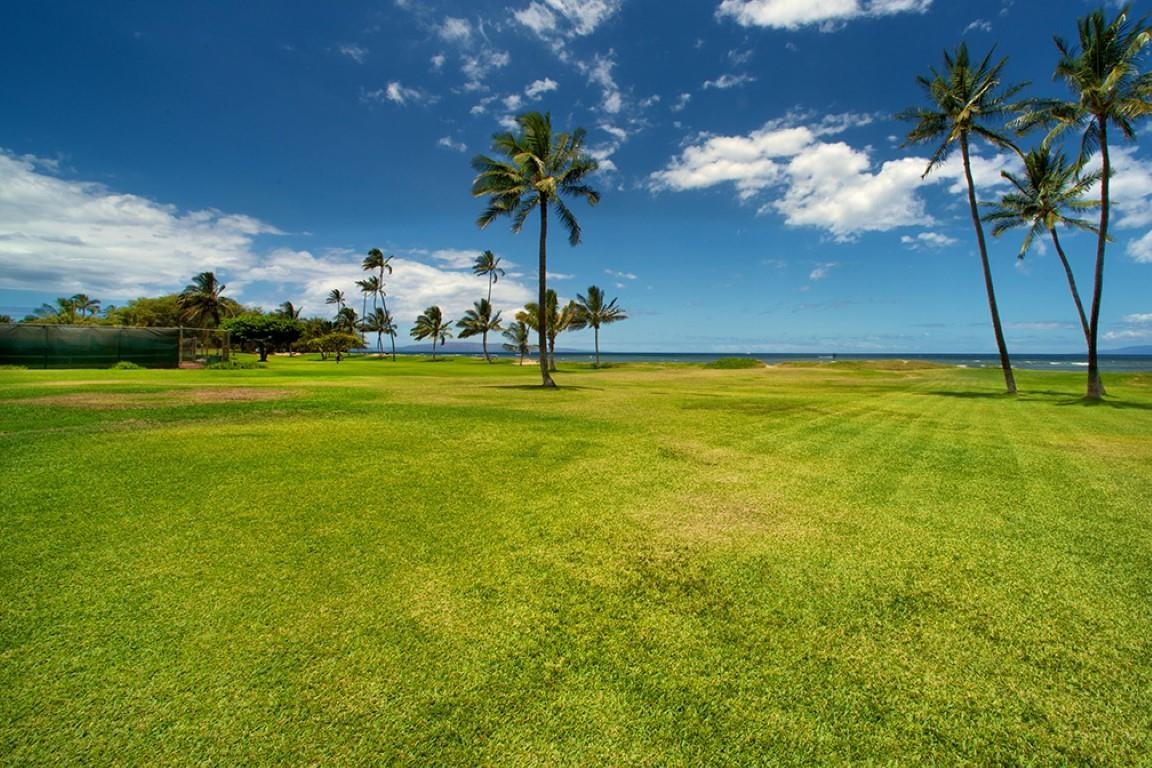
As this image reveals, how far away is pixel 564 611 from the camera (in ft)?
12.4

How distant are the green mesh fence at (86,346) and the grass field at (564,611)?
33.8 metres

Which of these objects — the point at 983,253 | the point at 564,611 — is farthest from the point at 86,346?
the point at 983,253

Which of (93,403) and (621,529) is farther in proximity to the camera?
(93,403)

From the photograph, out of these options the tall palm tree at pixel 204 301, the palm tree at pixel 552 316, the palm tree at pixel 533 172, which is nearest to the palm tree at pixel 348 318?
the tall palm tree at pixel 204 301

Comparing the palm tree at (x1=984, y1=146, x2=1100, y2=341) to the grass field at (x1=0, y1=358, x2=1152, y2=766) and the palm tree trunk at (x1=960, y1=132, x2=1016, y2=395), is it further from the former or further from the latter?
the grass field at (x1=0, y1=358, x2=1152, y2=766)

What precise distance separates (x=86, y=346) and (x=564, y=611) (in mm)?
44376

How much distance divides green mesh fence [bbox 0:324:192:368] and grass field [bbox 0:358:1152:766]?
111 feet

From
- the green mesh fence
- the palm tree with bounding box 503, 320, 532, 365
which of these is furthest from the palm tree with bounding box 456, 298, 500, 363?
the green mesh fence

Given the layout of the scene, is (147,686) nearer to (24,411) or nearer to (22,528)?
(22,528)

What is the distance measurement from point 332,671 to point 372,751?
0.76m

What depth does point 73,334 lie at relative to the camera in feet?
106

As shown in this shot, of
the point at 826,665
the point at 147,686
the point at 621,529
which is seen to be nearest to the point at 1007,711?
the point at 826,665

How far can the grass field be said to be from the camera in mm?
2588

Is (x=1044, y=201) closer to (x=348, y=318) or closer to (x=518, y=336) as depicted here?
(x=518, y=336)
